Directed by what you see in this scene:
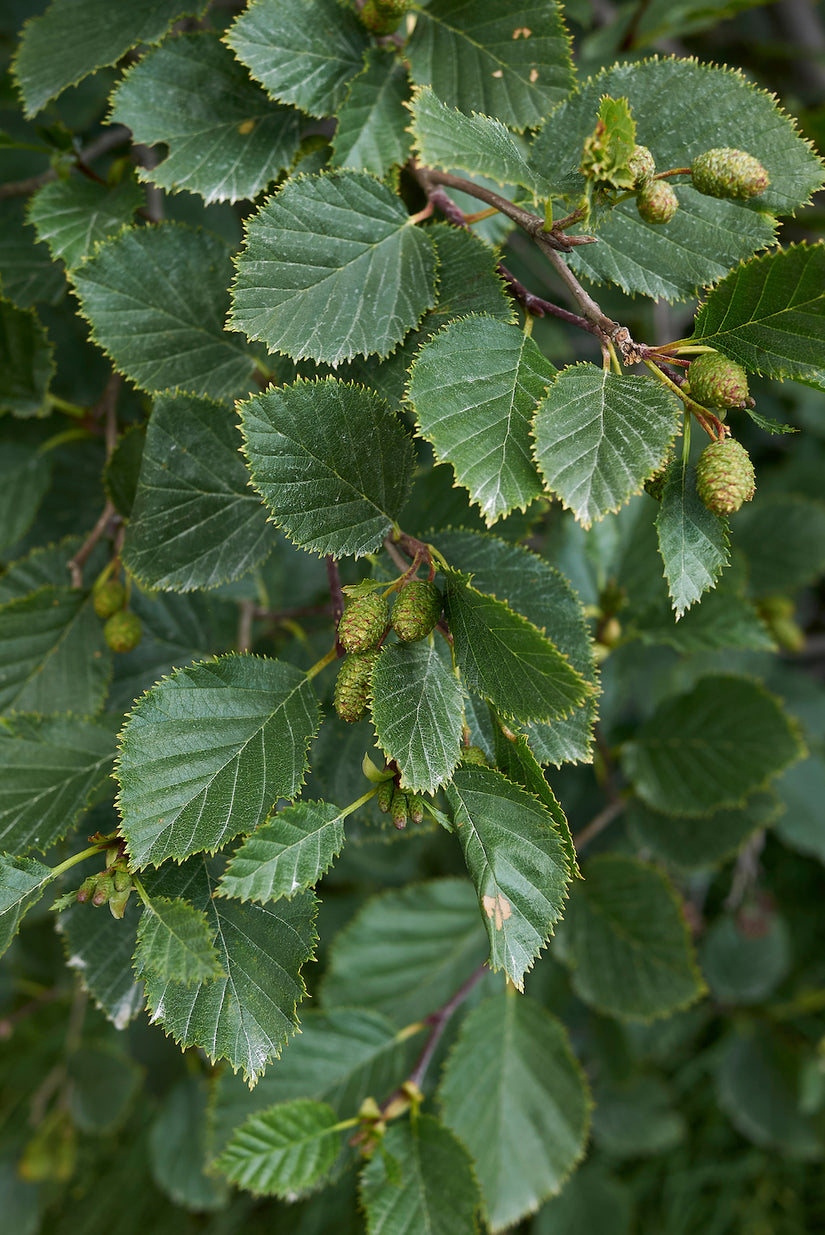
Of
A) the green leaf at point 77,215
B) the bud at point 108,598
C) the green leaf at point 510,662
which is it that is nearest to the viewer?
Result: the green leaf at point 510,662

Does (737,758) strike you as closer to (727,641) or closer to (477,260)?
(727,641)

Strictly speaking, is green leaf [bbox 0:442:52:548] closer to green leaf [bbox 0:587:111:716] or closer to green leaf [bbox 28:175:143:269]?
green leaf [bbox 0:587:111:716]

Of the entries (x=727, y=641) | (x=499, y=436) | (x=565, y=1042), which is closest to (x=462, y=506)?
(x=499, y=436)

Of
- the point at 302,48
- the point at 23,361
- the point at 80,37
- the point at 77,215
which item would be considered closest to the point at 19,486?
the point at 23,361

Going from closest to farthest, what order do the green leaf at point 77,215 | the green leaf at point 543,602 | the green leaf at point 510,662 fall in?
the green leaf at point 510,662
the green leaf at point 543,602
the green leaf at point 77,215

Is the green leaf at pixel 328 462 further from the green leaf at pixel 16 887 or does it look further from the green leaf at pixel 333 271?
the green leaf at pixel 16 887

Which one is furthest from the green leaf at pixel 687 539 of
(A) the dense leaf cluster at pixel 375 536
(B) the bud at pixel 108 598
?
(B) the bud at pixel 108 598

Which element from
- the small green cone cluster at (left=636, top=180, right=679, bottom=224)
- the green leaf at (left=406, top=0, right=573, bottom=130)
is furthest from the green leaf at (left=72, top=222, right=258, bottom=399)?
the small green cone cluster at (left=636, top=180, right=679, bottom=224)
